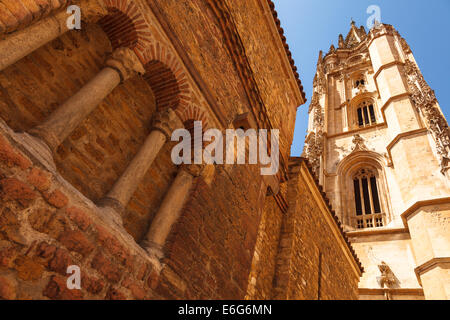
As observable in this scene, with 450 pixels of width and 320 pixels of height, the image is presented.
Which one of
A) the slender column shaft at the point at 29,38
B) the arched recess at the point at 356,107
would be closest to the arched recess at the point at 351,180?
the arched recess at the point at 356,107

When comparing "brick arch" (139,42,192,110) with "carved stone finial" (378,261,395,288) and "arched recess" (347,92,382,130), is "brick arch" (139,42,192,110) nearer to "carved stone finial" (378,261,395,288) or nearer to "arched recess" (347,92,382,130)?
"carved stone finial" (378,261,395,288)

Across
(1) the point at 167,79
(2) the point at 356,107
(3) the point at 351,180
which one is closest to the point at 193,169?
(1) the point at 167,79

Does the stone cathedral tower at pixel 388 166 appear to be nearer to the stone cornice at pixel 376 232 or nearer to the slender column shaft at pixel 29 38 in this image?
the stone cornice at pixel 376 232

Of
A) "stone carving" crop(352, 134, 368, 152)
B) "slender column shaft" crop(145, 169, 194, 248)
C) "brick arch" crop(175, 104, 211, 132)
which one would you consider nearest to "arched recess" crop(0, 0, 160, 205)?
"brick arch" crop(175, 104, 211, 132)

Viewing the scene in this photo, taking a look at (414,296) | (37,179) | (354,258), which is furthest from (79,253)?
(414,296)

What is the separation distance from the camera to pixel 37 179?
1967 mm

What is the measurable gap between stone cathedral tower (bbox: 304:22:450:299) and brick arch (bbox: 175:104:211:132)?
1245 centimetres

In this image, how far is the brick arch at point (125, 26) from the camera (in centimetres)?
299

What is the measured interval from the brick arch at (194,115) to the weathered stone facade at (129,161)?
0.05 ft

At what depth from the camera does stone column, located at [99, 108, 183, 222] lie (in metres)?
2.53

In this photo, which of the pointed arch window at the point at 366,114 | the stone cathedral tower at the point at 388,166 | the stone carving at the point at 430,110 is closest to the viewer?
the stone cathedral tower at the point at 388,166

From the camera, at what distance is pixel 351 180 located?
19.6 m

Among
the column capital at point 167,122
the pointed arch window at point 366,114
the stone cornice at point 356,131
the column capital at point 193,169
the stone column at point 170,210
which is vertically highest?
the pointed arch window at point 366,114
